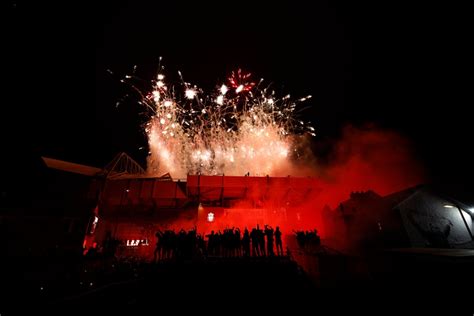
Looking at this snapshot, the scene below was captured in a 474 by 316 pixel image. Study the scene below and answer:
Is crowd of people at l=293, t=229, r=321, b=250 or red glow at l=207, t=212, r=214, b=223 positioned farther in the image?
red glow at l=207, t=212, r=214, b=223

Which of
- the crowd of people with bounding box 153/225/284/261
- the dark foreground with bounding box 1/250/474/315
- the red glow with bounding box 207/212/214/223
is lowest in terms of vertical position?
the dark foreground with bounding box 1/250/474/315

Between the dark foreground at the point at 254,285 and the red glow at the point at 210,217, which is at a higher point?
the red glow at the point at 210,217

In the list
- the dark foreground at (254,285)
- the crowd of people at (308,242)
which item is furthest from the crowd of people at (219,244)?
the crowd of people at (308,242)

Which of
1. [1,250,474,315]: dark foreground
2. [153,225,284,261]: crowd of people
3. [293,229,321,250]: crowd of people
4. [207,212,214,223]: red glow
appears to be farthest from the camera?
[207,212,214,223]: red glow

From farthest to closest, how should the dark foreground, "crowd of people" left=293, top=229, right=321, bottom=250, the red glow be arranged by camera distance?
the red glow < "crowd of people" left=293, top=229, right=321, bottom=250 < the dark foreground

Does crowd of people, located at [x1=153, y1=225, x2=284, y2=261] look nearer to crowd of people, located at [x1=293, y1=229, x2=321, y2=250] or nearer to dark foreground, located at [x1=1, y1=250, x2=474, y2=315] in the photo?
dark foreground, located at [x1=1, y1=250, x2=474, y2=315]

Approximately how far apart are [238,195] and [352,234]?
901 centimetres

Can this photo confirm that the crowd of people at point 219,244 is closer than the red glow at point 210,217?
Yes

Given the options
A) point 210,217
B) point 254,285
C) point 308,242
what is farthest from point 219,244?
point 210,217

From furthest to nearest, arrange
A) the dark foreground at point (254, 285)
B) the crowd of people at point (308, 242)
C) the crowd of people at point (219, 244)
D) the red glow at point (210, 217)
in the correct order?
the red glow at point (210, 217), the crowd of people at point (308, 242), the crowd of people at point (219, 244), the dark foreground at point (254, 285)

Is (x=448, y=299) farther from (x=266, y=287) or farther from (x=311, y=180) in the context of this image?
(x=311, y=180)

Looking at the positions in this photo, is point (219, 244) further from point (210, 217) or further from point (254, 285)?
point (210, 217)

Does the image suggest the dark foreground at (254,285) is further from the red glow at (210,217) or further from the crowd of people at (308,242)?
the red glow at (210,217)

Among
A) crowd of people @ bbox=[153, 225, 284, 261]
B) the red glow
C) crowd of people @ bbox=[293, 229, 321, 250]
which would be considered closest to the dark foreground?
crowd of people @ bbox=[153, 225, 284, 261]
